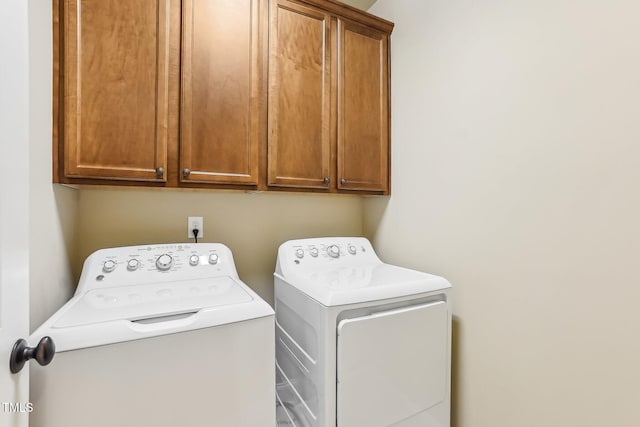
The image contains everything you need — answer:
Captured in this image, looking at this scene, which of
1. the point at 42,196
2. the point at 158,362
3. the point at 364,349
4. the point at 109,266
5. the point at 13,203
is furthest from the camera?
the point at 109,266

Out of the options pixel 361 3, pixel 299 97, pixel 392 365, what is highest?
pixel 361 3

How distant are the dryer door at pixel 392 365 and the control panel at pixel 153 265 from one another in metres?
0.72

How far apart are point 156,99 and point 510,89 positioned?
5.07ft

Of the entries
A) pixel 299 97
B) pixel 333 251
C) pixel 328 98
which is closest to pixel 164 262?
pixel 333 251

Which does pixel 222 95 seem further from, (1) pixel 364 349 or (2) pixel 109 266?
(1) pixel 364 349

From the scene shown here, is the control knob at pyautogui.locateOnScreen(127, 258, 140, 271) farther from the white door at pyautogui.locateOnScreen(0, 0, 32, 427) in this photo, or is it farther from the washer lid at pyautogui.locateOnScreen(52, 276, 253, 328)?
the white door at pyautogui.locateOnScreen(0, 0, 32, 427)

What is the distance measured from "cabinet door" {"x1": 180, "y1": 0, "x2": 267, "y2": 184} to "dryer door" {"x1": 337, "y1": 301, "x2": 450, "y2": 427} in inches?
36.1

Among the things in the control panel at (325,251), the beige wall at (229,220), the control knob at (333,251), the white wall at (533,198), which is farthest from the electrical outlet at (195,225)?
the white wall at (533,198)

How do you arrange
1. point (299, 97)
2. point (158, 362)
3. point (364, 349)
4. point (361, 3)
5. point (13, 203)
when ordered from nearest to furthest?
point (13, 203) → point (158, 362) → point (364, 349) → point (299, 97) → point (361, 3)

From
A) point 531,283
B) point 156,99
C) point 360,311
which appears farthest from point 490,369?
point 156,99

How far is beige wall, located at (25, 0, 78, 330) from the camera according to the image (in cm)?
98

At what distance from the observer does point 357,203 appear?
228cm

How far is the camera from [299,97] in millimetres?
1650

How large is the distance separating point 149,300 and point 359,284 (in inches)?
33.0
